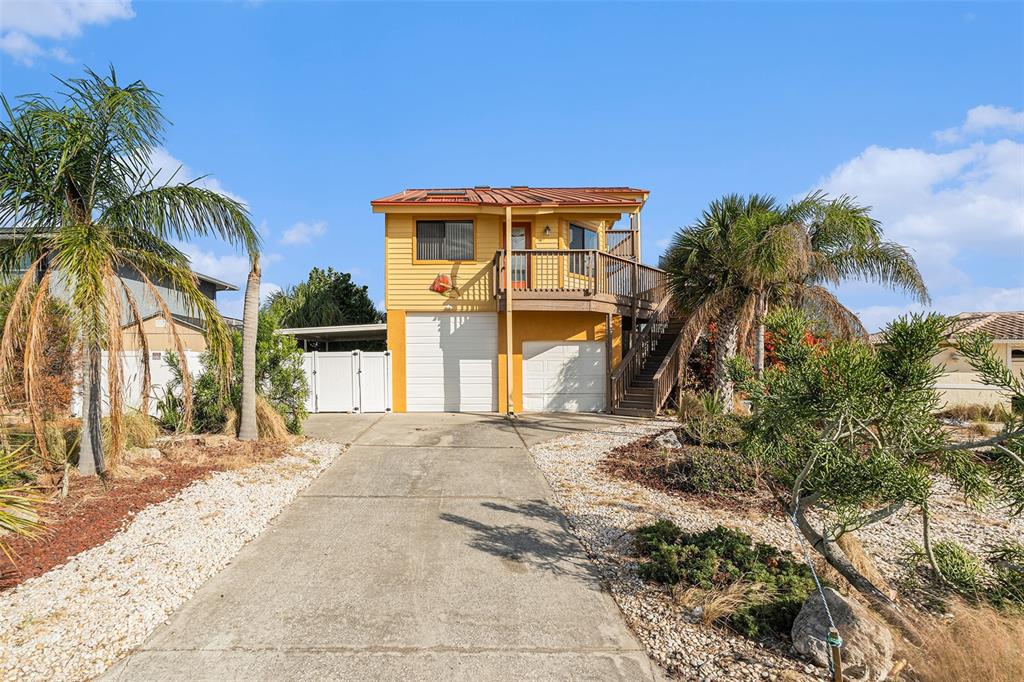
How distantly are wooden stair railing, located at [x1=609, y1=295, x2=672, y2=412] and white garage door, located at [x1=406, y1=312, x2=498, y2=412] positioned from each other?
335cm

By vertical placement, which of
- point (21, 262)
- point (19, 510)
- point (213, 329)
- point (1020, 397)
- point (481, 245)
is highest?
point (481, 245)

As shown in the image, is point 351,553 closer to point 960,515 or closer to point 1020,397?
point 1020,397

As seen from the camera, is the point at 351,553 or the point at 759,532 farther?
the point at 759,532

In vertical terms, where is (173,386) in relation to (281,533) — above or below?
above

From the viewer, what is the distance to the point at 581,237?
52.9 ft

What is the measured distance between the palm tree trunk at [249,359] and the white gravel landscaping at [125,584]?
249 cm

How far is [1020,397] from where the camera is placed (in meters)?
2.78

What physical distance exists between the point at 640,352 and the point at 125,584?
42.2 ft

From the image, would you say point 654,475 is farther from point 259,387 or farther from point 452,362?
point 452,362

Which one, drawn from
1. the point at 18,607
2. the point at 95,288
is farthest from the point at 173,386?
the point at 18,607

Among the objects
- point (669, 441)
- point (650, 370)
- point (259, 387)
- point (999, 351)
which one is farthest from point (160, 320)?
point (999, 351)

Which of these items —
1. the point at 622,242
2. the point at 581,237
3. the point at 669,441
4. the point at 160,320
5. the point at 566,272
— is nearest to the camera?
the point at 669,441

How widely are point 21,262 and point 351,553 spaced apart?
590 cm

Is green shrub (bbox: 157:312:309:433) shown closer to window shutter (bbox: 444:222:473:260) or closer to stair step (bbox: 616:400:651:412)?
window shutter (bbox: 444:222:473:260)
